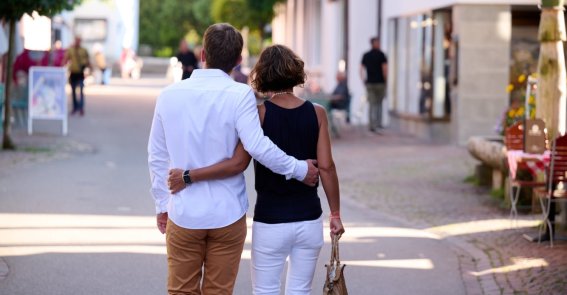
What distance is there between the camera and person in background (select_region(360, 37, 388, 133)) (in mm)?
23406

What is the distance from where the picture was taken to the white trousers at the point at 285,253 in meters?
5.11

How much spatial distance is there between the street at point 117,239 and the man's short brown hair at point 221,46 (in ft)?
9.90

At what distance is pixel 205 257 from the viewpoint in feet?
16.8

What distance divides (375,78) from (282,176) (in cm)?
1846

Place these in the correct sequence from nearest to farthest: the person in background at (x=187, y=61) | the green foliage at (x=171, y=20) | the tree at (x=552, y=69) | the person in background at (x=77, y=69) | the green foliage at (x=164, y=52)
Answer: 1. the tree at (x=552, y=69)
2. the person in background at (x=77, y=69)
3. the person in background at (x=187, y=61)
4. the green foliage at (x=171, y=20)
5. the green foliage at (x=164, y=52)

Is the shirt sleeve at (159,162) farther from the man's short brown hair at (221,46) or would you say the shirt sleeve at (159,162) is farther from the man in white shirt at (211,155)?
the man's short brown hair at (221,46)

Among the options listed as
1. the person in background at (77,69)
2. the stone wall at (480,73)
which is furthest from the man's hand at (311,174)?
the person in background at (77,69)

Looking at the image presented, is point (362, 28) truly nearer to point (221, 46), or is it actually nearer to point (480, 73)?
point (480, 73)

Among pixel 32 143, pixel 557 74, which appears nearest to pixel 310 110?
pixel 557 74

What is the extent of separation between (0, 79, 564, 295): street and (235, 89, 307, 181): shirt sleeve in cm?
293

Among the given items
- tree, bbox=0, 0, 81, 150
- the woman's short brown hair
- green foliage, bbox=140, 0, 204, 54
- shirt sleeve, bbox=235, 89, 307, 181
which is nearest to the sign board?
tree, bbox=0, 0, 81, 150

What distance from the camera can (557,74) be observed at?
10.8m

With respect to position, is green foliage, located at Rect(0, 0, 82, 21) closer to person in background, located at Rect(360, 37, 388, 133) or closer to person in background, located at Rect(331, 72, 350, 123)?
person in background, located at Rect(331, 72, 350, 123)

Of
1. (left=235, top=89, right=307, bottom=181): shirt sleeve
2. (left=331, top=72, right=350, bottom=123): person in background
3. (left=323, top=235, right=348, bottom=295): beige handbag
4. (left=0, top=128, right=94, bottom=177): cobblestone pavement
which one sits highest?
(left=235, top=89, right=307, bottom=181): shirt sleeve
